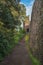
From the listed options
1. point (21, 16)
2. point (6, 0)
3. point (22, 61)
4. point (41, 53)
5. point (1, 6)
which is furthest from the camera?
point (21, 16)

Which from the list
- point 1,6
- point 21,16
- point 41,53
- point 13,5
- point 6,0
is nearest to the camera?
point 41,53

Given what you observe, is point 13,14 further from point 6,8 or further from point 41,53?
point 41,53

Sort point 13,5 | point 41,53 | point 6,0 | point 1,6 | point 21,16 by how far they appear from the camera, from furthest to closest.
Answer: point 21,16 < point 13,5 < point 6,0 < point 1,6 < point 41,53

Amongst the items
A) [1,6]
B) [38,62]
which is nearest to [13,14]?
[1,6]

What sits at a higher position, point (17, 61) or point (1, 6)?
point (1, 6)

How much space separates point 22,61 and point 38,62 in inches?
48.0

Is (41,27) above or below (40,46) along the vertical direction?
above

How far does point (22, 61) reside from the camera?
10.9 metres

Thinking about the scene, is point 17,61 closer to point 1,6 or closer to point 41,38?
point 41,38

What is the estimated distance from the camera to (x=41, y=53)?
32.1 feet

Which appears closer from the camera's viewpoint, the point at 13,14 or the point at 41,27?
the point at 41,27

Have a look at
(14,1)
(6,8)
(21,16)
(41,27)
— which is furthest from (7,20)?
(41,27)

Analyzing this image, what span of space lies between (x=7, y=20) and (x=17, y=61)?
4.29 meters

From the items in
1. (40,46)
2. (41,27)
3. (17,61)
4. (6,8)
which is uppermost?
(6,8)
